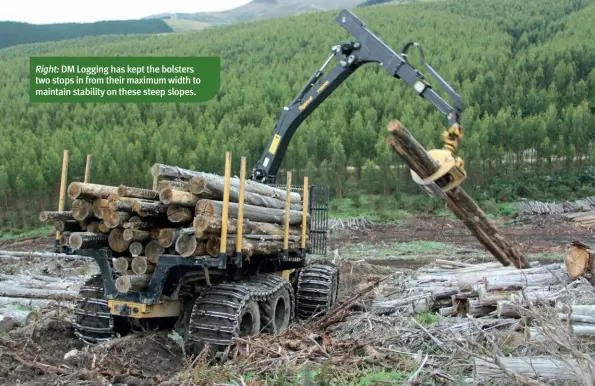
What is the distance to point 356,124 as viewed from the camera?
101 ft

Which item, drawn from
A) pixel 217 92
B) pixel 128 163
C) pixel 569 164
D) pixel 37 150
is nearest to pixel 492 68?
Result: pixel 569 164

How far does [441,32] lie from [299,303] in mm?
56817

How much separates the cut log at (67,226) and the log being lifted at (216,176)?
1.18 m

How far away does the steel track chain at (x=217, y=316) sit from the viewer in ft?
22.2

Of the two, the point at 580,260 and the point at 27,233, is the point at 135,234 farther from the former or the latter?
the point at 27,233

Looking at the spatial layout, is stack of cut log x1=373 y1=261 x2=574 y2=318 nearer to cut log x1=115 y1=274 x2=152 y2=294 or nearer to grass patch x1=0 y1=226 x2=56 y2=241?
cut log x1=115 y1=274 x2=152 y2=294

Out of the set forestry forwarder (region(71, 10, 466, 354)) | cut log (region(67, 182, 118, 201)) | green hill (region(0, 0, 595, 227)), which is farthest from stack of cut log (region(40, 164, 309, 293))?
green hill (region(0, 0, 595, 227))

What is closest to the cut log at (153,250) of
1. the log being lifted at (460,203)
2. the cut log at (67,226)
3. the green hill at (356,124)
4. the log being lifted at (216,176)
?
the log being lifted at (216,176)

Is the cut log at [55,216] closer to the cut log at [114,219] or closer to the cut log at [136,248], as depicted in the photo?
the cut log at [114,219]

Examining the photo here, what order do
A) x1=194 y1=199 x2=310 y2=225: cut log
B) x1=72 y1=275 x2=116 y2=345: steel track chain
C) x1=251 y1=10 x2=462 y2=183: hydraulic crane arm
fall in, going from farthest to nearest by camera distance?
x1=251 y1=10 x2=462 y2=183: hydraulic crane arm → x1=72 y1=275 x2=116 y2=345: steel track chain → x1=194 y1=199 x2=310 y2=225: cut log

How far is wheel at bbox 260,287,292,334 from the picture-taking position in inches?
311

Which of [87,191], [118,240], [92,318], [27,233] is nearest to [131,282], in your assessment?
[118,240]

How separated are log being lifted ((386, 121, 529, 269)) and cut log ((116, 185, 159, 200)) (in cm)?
265

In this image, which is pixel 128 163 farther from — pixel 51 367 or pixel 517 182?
pixel 51 367
